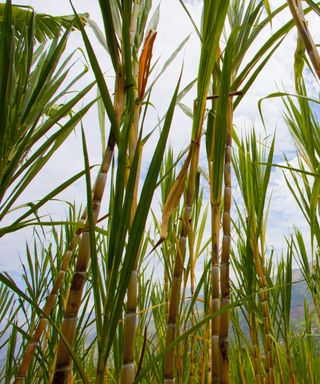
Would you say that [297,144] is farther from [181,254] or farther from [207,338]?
[207,338]

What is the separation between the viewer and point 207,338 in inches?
39.4

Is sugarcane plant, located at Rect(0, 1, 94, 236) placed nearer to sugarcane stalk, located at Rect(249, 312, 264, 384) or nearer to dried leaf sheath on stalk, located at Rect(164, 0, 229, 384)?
dried leaf sheath on stalk, located at Rect(164, 0, 229, 384)

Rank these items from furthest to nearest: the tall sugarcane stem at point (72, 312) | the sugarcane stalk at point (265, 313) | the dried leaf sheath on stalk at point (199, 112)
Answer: the sugarcane stalk at point (265, 313) → the dried leaf sheath on stalk at point (199, 112) → the tall sugarcane stem at point (72, 312)

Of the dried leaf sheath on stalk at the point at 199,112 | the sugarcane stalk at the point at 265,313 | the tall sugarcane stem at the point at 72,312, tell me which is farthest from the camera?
Answer: the sugarcane stalk at the point at 265,313

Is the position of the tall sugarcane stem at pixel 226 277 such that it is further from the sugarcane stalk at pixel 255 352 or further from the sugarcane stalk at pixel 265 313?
the sugarcane stalk at pixel 255 352

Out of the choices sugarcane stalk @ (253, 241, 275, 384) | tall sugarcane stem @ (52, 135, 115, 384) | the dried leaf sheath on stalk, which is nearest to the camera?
tall sugarcane stem @ (52, 135, 115, 384)

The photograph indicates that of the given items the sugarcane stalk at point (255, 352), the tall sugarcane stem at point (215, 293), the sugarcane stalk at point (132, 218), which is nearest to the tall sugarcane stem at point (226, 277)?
the tall sugarcane stem at point (215, 293)

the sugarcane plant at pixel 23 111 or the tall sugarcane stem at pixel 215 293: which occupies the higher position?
the sugarcane plant at pixel 23 111

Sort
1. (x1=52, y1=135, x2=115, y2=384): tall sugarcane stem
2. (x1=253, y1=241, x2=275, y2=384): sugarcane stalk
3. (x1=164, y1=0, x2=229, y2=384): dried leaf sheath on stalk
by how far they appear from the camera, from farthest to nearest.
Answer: (x1=253, y1=241, x2=275, y2=384): sugarcane stalk → (x1=164, y1=0, x2=229, y2=384): dried leaf sheath on stalk → (x1=52, y1=135, x2=115, y2=384): tall sugarcane stem

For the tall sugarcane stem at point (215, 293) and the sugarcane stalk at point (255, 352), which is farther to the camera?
the sugarcane stalk at point (255, 352)

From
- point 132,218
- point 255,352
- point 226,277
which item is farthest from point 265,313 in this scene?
point 132,218

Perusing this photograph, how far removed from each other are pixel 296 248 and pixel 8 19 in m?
0.93

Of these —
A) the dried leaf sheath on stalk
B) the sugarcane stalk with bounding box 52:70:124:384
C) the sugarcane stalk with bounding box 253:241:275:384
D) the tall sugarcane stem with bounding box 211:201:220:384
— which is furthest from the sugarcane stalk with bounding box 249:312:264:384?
the sugarcane stalk with bounding box 52:70:124:384

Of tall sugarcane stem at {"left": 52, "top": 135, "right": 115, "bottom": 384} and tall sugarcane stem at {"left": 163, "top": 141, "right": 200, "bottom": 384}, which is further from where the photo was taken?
tall sugarcane stem at {"left": 163, "top": 141, "right": 200, "bottom": 384}
